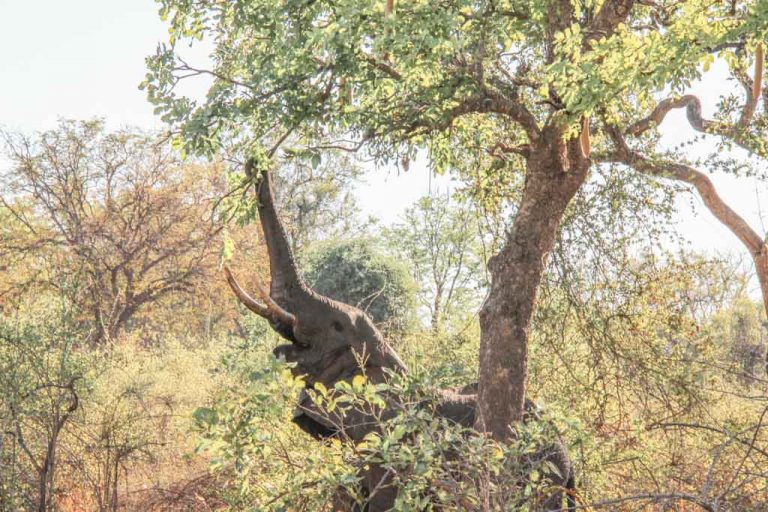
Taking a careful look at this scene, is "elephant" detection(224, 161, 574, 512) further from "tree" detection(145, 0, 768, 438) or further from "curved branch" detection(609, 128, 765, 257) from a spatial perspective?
"curved branch" detection(609, 128, 765, 257)

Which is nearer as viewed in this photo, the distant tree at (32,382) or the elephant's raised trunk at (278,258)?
the elephant's raised trunk at (278,258)

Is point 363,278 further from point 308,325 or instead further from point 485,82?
point 308,325

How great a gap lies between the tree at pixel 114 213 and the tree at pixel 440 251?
573 cm

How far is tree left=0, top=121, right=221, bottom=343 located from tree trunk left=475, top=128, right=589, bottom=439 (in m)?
15.7

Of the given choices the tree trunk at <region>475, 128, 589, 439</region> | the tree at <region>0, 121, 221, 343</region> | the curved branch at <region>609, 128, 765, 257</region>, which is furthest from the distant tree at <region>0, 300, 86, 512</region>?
the tree at <region>0, 121, 221, 343</region>

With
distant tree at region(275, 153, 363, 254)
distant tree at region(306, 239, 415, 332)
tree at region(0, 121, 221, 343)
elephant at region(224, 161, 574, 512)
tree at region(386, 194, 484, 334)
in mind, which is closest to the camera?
elephant at region(224, 161, 574, 512)

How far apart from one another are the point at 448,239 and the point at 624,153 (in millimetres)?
9633

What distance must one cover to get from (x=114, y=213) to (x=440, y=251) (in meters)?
9.32

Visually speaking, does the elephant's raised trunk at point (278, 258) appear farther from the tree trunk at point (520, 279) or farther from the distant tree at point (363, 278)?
the distant tree at point (363, 278)

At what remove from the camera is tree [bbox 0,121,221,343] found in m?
21.1

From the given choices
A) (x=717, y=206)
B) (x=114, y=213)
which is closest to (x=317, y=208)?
(x=114, y=213)

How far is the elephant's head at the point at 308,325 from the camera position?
5.52m

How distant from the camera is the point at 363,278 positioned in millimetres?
16672

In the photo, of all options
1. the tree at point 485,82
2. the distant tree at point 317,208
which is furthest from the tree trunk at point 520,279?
the distant tree at point 317,208
